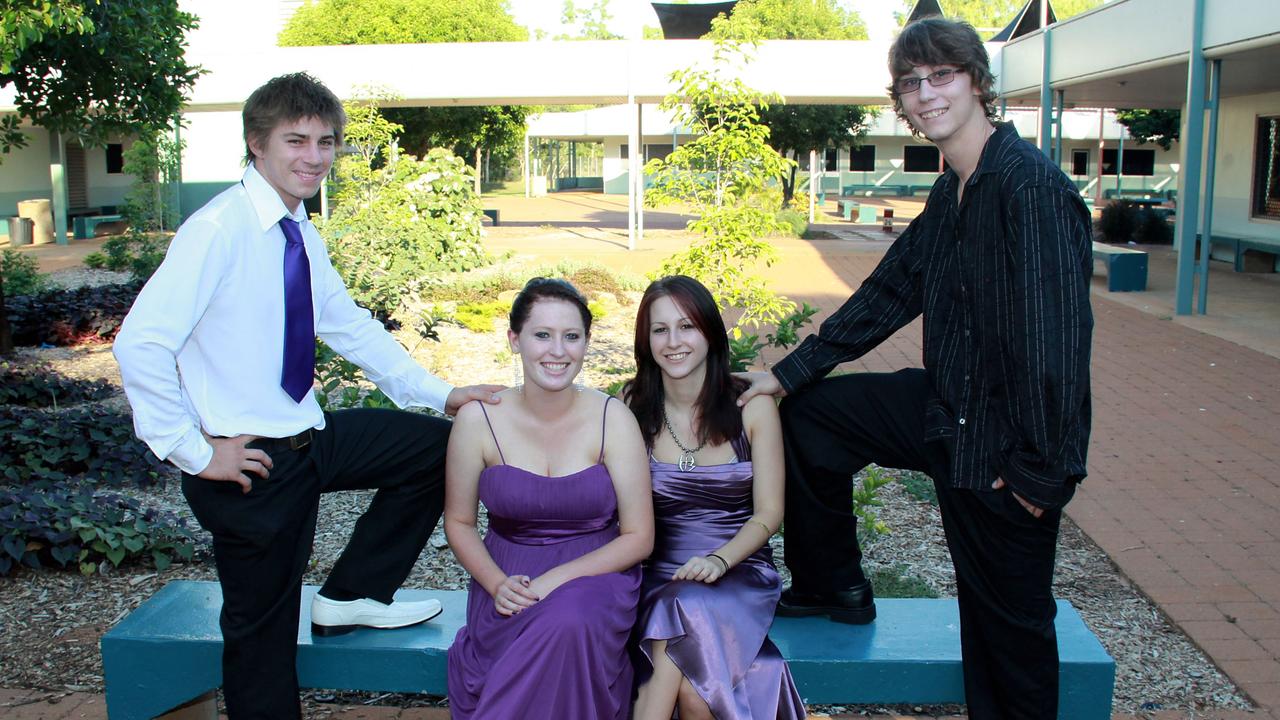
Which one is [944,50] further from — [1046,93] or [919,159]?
[919,159]

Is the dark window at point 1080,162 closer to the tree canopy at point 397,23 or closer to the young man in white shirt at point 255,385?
the tree canopy at point 397,23

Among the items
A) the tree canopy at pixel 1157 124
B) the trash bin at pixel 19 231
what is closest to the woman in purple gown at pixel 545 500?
the trash bin at pixel 19 231

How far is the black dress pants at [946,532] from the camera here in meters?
2.66

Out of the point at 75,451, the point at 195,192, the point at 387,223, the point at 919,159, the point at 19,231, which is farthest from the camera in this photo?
the point at 919,159

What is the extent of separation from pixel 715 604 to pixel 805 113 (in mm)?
26779

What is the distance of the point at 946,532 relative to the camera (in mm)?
2824

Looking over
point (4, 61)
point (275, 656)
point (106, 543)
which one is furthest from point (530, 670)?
point (4, 61)

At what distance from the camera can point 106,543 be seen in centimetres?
467

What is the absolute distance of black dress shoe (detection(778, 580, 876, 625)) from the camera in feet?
10.3

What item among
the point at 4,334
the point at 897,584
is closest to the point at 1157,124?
the point at 4,334

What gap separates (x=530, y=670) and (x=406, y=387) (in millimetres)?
1013

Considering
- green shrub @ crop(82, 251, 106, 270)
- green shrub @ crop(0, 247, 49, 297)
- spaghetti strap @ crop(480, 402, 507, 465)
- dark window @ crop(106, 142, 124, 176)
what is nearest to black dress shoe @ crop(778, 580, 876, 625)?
spaghetti strap @ crop(480, 402, 507, 465)

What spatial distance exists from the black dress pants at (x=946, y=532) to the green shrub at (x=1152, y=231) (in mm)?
21656

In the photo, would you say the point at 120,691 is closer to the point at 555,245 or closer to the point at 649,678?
the point at 649,678
